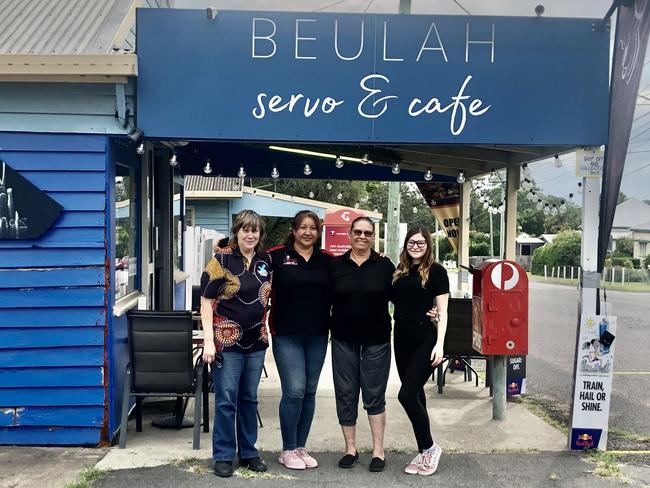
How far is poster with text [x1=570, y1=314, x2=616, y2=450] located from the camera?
4434 millimetres

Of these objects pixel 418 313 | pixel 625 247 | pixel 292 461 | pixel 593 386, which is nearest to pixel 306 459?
pixel 292 461

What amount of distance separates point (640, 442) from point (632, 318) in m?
10.6

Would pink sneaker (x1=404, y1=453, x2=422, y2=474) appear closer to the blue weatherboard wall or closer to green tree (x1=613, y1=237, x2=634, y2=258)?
the blue weatherboard wall

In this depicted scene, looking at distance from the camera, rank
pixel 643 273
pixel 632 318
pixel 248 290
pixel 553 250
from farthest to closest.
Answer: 1. pixel 553 250
2. pixel 643 273
3. pixel 632 318
4. pixel 248 290

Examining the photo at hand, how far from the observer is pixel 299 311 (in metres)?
3.84

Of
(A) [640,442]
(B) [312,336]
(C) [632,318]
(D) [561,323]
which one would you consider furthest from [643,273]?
(B) [312,336]

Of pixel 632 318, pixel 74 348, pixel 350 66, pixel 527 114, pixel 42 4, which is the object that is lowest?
pixel 632 318

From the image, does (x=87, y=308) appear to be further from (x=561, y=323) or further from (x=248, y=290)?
(x=561, y=323)

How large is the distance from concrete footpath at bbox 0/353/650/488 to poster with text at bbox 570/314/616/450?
18 cm

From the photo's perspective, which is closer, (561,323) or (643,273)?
(561,323)

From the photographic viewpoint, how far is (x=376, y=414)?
13.1ft

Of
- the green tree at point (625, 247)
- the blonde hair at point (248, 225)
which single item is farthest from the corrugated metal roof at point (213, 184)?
the green tree at point (625, 247)

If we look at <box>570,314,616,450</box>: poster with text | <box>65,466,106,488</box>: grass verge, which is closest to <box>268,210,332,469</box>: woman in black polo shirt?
<box>65,466,106,488</box>: grass verge

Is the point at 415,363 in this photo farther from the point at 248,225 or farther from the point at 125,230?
the point at 125,230
